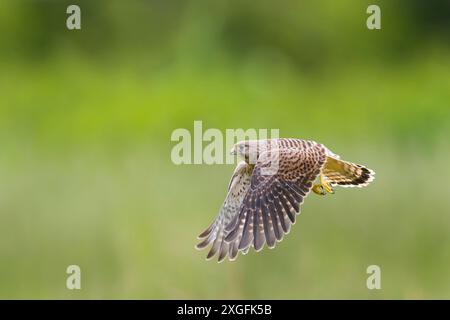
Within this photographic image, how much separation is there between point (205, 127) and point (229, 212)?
13.4 ft

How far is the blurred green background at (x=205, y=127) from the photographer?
23.8ft

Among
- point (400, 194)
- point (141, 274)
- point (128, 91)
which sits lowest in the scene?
point (141, 274)

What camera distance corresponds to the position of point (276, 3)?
42.9 feet

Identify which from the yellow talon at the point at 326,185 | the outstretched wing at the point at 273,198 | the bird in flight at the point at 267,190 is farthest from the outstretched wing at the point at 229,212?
the yellow talon at the point at 326,185

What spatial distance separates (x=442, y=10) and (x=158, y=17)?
3.75 m

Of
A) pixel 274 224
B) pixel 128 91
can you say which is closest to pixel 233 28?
pixel 128 91

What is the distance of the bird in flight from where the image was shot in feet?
18.1

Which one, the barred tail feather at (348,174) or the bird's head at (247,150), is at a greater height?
the bird's head at (247,150)

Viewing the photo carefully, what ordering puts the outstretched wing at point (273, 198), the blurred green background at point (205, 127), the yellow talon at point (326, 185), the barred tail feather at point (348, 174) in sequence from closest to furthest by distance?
the outstretched wing at point (273, 198) → the yellow talon at point (326, 185) → the barred tail feather at point (348, 174) → the blurred green background at point (205, 127)

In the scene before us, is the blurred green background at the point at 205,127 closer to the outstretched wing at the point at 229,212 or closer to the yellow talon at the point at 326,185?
the outstretched wing at the point at 229,212

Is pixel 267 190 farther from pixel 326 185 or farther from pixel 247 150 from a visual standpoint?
pixel 326 185

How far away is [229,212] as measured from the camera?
6.26 m

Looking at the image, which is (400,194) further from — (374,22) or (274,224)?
(374,22)

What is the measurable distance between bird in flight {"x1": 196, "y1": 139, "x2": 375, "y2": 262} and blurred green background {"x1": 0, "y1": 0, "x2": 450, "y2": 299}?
1029 millimetres
